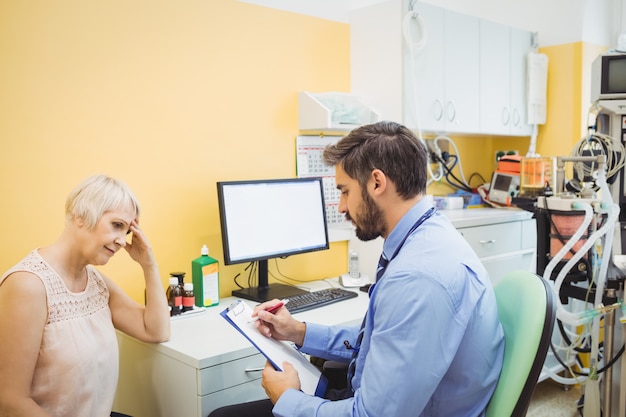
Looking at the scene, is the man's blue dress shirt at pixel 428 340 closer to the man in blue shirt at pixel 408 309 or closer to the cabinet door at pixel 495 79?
the man in blue shirt at pixel 408 309

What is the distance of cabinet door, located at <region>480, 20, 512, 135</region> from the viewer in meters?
3.35

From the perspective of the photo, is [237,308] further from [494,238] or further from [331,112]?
[494,238]

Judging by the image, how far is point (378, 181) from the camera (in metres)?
1.37

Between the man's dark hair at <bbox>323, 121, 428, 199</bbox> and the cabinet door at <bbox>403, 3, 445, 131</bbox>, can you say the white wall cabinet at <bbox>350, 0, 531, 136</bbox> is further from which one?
the man's dark hair at <bbox>323, 121, 428, 199</bbox>

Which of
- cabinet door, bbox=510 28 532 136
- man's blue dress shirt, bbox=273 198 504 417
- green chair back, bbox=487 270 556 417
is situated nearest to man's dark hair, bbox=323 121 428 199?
man's blue dress shirt, bbox=273 198 504 417

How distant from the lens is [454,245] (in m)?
1.29

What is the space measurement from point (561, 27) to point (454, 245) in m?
3.11

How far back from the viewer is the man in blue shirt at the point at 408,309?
1153mm

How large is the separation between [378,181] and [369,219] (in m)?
0.10

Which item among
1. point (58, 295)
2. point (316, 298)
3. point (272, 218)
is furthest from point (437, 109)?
point (58, 295)

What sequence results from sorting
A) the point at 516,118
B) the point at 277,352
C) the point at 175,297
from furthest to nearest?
the point at 516,118 → the point at 175,297 → the point at 277,352

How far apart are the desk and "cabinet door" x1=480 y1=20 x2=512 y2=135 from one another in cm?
175

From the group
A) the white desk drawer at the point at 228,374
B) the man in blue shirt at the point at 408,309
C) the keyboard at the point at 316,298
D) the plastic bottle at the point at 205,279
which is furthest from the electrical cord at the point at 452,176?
the man in blue shirt at the point at 408,309

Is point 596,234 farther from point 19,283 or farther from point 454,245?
point 19,283
